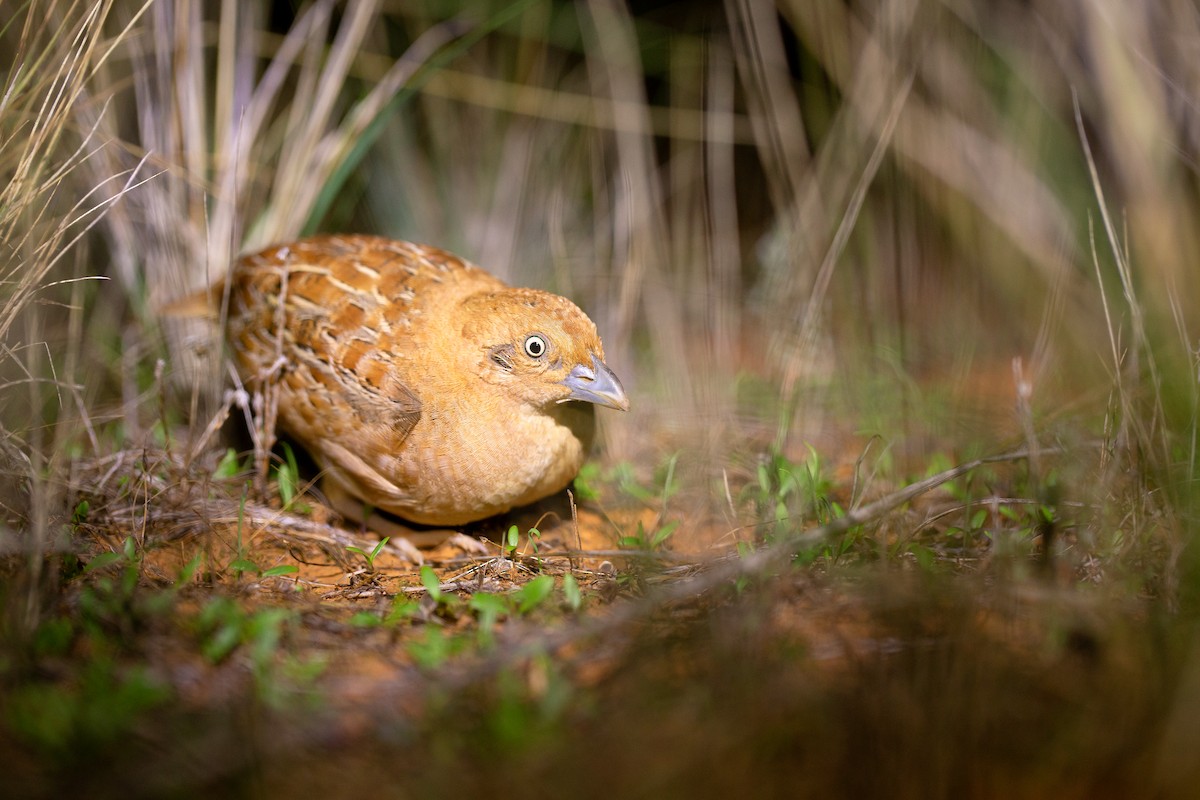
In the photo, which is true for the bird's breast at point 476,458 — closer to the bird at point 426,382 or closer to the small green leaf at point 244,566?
the bird at point 426,382

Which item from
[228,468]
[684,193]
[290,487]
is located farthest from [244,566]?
[684,193]

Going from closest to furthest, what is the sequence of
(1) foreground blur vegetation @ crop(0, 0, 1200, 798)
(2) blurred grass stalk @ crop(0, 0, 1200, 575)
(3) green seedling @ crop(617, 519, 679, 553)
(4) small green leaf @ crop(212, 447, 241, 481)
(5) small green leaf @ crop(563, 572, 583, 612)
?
(1) foreground blur vegetation @ crop(0, 0, 1200, 798) → (5) small green leaf @ crop(563, 572, 583, 612) → (3) green seedling @ crop(617, 519, 679, 553) → (2) blurred grass stalk @ crop(0, 0, 1200, 575) → (4) small green leaf @ crop(212, 447, 241, 481)

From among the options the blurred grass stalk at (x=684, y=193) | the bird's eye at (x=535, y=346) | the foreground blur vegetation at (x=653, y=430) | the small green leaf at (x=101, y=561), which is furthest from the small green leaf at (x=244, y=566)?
the bird's eye at (x=535, y=346)

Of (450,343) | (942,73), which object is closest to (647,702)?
(450,343)

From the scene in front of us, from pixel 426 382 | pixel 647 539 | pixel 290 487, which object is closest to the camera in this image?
pixel 647 539

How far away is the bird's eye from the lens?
11.2ft

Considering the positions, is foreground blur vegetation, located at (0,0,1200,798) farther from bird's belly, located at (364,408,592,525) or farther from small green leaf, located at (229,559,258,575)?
bird's belly, located at (364,408,592,525)

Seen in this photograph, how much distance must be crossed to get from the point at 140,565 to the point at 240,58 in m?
3.26

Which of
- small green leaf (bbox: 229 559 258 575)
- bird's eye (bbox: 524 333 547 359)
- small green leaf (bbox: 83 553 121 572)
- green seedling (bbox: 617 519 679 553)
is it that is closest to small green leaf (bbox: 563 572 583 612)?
green seedling (bbox: 617 519 679 553)

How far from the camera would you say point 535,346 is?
343 cm

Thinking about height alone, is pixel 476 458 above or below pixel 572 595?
above

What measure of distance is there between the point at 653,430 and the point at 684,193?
2500mm

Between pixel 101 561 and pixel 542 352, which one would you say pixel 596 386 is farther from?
pixel 101 561

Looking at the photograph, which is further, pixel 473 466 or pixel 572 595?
pixel 473 466
